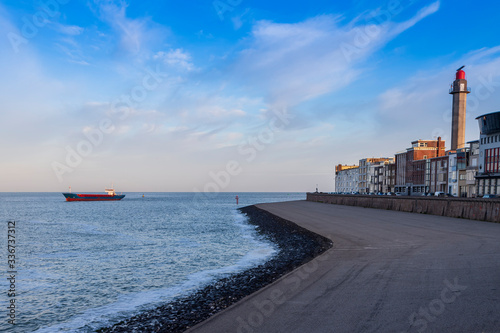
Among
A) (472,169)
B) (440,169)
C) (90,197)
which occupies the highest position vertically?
(440,169)

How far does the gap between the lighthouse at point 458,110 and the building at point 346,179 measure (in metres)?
55.6

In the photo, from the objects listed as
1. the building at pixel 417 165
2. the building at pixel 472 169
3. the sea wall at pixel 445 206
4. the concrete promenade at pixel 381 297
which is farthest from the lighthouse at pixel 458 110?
the concrete promenade at pixel 381 297

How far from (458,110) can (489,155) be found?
94.9 feet

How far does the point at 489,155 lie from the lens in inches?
2469

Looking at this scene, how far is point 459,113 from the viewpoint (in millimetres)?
87500

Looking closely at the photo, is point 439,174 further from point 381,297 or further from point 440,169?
point 381,297

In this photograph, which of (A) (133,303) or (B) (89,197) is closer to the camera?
(A) (133,303)

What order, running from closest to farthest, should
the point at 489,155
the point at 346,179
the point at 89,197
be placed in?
the point at 489,155, the point at 89,197, the point at 346,179

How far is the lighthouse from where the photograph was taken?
86.1 metres

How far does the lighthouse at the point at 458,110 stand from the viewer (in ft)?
282

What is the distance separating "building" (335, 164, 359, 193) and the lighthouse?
55.6 metres

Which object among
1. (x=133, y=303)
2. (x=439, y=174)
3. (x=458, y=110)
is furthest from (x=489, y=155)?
(x=133, y=303)

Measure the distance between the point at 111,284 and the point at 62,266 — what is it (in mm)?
5823

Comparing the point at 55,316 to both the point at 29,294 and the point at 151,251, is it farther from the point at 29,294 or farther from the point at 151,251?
the point at 151,251
